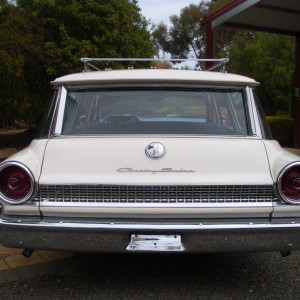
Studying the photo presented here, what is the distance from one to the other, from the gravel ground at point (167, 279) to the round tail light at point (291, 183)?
0.85m

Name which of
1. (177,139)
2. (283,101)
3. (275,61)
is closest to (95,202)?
(177,139)

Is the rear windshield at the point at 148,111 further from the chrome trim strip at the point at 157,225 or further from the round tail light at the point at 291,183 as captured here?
the chrome trim strip at the point at 157,225

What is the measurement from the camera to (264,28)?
12883 millimetres

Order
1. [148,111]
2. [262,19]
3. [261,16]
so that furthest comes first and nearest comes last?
[262,19] → [261,16] → [148,111]

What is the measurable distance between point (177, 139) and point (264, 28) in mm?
10186

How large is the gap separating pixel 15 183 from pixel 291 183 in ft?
6.33

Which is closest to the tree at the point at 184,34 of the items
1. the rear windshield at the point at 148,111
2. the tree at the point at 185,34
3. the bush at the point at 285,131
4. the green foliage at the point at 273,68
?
the tree at the point at 185,34

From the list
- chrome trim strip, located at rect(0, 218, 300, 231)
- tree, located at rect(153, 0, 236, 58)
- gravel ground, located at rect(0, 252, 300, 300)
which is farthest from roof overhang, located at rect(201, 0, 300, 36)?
tree, located at rect(153, 0, 236, 58)

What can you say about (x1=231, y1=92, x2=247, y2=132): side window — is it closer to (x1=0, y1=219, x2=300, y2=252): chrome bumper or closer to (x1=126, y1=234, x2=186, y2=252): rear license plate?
(x1=0, y1=219, x2=300, y2=252): chrome bumper

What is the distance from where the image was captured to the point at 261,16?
1155cm

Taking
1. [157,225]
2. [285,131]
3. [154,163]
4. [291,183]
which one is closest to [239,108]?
[291,183]

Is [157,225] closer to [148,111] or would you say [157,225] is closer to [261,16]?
[148,111]

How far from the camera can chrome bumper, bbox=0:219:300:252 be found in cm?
331

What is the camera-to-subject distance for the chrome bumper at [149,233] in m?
3.31
